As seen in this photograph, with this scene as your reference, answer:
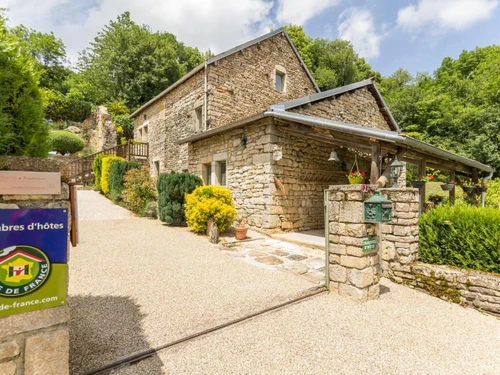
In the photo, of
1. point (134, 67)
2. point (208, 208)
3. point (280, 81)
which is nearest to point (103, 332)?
point (208, 208)

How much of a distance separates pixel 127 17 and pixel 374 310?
114 ft

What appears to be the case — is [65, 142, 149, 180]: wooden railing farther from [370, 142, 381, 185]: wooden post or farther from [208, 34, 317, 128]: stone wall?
[370, 142, 381, 185]: wooden post

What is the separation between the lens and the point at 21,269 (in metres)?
1.53

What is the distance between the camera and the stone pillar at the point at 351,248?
3.42 meters

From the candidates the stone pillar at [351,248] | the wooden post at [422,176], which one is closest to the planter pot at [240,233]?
the stone pillar at [351,248]

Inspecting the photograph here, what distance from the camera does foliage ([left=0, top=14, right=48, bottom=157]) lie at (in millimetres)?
1646

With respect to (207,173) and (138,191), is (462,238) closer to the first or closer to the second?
(207,173)

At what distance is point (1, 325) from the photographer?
4.88 ft

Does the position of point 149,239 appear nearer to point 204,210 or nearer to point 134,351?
point 204,210

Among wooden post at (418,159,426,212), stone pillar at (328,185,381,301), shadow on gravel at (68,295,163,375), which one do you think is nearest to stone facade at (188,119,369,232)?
wooden post at (418,159,426,212)

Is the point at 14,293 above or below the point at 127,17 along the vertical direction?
below

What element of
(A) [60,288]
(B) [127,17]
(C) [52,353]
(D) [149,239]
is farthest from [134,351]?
(B) [127,17]

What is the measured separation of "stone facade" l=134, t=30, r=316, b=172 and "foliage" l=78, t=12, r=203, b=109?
33.3 feet

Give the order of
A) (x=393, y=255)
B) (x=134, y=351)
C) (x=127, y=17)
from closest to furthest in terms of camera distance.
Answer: (x=134, y=351), (x=393, y=255), (x=127, y=17)
